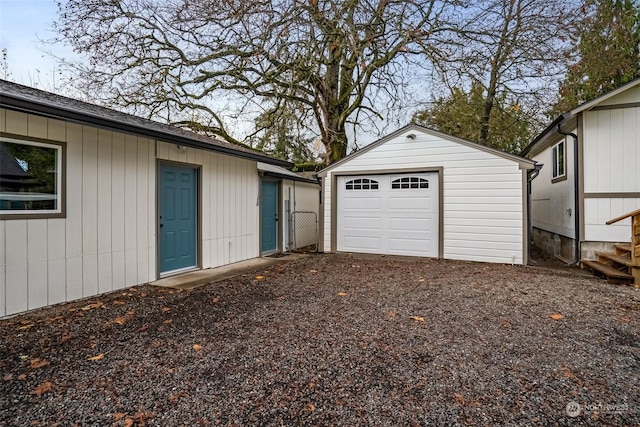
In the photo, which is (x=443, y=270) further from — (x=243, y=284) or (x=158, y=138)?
(x=158, y=138)

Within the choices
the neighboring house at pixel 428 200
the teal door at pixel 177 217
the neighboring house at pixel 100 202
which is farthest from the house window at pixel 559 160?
the teal door at pixel 177 217

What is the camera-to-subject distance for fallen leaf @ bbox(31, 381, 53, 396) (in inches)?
88.0

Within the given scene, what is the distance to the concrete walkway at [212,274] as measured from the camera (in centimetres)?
532

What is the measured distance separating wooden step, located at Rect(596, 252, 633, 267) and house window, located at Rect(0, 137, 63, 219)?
337 inches

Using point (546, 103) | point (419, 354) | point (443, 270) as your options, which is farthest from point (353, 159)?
point (546, 103)

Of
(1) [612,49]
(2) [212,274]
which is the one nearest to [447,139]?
(2) [212,274]

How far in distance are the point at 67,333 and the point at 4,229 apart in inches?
58.9

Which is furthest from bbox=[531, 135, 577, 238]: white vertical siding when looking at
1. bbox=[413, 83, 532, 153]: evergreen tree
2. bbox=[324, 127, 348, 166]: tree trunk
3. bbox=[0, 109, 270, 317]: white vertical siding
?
bbox=[0, 109, 270, 317]: white vertical siding

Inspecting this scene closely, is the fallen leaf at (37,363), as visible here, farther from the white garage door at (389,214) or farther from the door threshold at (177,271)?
the white garage door at (389,214)

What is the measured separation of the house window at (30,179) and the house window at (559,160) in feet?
32.2

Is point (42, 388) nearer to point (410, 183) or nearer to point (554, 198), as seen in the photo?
point (410, 183)

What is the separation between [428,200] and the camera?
800 cm

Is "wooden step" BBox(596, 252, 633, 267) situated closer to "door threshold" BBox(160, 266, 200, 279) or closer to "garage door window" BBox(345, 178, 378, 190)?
"garage door window" BBox(345, 178, 378, 190)

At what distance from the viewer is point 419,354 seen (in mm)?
2826
